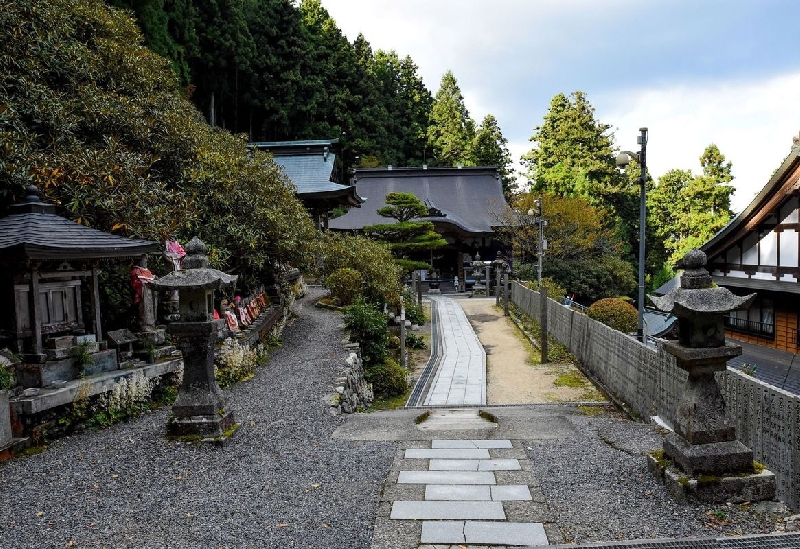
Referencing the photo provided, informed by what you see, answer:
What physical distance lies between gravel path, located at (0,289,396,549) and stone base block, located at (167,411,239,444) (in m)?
0.13

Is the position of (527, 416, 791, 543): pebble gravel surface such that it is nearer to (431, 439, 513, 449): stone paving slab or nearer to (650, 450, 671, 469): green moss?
(650, 450, 671, 469): green moss

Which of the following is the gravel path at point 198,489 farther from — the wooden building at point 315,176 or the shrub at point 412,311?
the wooden building at point 315,176

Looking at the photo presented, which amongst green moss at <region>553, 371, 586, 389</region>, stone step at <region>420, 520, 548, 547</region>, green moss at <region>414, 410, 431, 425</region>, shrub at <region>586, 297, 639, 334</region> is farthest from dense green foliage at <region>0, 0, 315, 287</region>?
shrub at <region>586, 297, 639, 334</region>

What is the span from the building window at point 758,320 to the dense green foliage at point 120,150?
12.8 metres

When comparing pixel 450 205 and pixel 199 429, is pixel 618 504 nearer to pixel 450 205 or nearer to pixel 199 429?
pixel 199 429

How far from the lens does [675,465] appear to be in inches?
186

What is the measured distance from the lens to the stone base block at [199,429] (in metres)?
6.21

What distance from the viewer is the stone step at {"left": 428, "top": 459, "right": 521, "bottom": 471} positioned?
17.6 feet

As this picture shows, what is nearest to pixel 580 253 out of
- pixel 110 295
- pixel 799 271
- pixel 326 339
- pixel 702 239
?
pixel 702 239

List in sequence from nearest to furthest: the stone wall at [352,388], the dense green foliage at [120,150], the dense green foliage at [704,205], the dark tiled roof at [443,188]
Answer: the stone wall at [352,388] < the dense green foliage at [120,150] < the dense green foliage at [704,205] < the dark tiled roof at [443,188]

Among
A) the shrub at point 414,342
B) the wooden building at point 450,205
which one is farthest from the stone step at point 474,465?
the wooden building at point 450,205

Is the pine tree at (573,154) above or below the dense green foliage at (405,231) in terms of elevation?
above

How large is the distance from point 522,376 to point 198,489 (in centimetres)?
927

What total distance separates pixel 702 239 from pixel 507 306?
13747 mm
